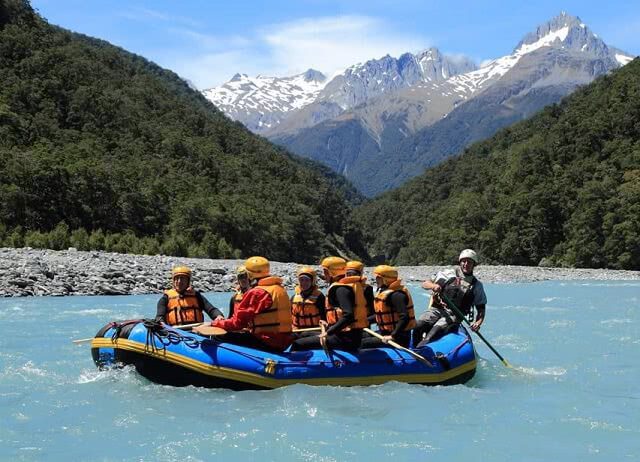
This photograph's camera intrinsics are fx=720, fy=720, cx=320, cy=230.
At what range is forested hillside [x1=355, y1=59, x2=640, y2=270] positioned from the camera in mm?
62334

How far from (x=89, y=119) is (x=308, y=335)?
207ft

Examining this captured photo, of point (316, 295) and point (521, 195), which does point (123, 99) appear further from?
point (316, 295)

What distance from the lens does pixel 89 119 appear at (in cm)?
6869

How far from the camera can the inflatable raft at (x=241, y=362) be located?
33.1 feet

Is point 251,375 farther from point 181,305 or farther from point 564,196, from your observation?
point 564,196

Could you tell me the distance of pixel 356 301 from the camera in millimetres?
10484

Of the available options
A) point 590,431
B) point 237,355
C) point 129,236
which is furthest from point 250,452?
point 129,236

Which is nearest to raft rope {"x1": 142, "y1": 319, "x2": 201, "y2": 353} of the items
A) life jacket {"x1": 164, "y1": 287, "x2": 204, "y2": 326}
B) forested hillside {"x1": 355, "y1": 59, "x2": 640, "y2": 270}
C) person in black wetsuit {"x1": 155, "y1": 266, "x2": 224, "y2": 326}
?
person in black wetsuit {"x1": 155, "y1": 266, "x2": 224, "y2": 326}

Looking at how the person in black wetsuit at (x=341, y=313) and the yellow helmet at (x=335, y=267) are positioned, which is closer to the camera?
the person in black wetsuit at (x=341, y=313)

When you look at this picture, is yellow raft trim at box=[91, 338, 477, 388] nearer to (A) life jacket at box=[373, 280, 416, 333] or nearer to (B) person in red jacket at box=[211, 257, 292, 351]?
(B) person in red jacket at box=[211, 257, 292, 351]

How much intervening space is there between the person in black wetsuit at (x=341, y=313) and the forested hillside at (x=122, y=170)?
32004mm

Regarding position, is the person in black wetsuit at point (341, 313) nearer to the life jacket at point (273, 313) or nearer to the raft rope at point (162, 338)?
the life jacket at point (273, 313)

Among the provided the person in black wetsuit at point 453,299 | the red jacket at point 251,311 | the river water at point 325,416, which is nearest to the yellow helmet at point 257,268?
the red jacket at point 251,311

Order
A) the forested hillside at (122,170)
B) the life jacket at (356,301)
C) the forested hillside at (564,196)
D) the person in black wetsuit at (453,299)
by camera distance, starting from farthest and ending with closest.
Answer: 1. the forested hillside at (564,196)
2. the forested hillside at (122,170)
3. the person in black wetsuit at (453,299)
4. the life jacket at (356,301)
